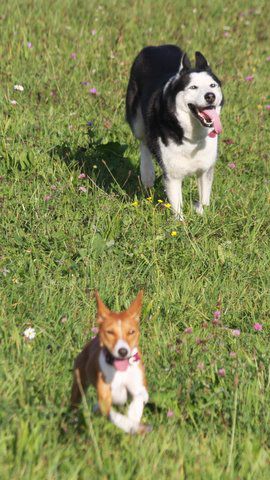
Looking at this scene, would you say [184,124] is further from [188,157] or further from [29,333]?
[29,333]

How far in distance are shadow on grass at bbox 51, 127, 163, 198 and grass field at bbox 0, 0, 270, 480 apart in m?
0.01

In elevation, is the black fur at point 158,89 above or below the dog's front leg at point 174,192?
above

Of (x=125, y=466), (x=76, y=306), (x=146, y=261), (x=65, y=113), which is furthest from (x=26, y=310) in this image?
(x=65, y=113)

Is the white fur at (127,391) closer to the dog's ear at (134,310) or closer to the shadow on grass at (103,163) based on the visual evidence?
the dog's ear at (134,310)

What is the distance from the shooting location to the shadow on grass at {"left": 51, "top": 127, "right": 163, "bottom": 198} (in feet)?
22.3

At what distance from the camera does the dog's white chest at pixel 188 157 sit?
20.3 ft

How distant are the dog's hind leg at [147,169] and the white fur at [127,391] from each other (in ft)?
12.2

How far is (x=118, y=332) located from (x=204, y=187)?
3213mm

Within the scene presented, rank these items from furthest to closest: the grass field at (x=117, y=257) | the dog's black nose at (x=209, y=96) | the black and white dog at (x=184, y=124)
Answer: the black and white dog at (x=184, y=124) → the dog's black nose at (x=209, y=96) → the grass field at (x=117, y=257)

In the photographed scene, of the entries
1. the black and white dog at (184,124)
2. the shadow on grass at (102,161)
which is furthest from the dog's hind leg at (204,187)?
the shadow on grass at (102,161)

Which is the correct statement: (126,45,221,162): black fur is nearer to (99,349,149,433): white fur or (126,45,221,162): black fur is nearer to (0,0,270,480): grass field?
(0,0,270,480): grass field

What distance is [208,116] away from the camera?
19.6ft

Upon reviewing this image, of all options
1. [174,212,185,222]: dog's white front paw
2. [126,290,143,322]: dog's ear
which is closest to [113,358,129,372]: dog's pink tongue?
[126,290,143,322]: dog's ear

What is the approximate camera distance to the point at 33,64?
8.34m
